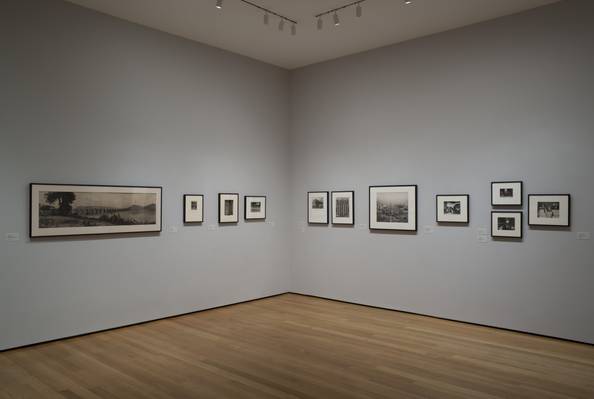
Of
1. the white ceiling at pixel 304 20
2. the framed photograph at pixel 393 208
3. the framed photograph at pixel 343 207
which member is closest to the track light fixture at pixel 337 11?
the white ceiling at pixel 304 20

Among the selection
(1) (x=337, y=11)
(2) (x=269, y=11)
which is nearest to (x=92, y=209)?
(2) (x=269, y=11)

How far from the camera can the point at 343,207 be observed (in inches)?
390

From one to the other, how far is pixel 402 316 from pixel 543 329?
2289 mm

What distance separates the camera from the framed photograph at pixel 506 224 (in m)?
7.55

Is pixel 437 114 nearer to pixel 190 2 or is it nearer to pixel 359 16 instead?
pixel 359 16

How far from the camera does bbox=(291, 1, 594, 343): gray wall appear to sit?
7121mm

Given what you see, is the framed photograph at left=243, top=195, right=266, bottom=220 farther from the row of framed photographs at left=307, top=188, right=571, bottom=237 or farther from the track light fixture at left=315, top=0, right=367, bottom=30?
the track light fixture at left=315, top=0, right=367, bottom=30

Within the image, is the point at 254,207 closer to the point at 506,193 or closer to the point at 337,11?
the point at 337,11

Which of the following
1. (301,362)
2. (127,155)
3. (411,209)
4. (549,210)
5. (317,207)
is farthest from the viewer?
→ (317,207)

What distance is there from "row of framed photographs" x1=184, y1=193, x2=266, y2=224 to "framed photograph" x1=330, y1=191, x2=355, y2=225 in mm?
1513

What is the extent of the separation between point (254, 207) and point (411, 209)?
327cm

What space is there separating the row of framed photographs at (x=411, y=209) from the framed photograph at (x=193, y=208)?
2.58 m

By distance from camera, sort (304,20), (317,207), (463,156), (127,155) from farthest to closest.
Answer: (317,207)
(463,156)
(304,20)
(127,155)

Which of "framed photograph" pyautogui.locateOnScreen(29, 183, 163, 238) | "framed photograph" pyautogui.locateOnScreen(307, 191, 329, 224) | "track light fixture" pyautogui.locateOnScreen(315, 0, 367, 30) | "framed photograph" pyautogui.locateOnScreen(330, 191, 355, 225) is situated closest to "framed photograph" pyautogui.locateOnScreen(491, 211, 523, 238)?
"framed photograph" pyautogui.locateOnScreen(330, 191, 355, 225)
